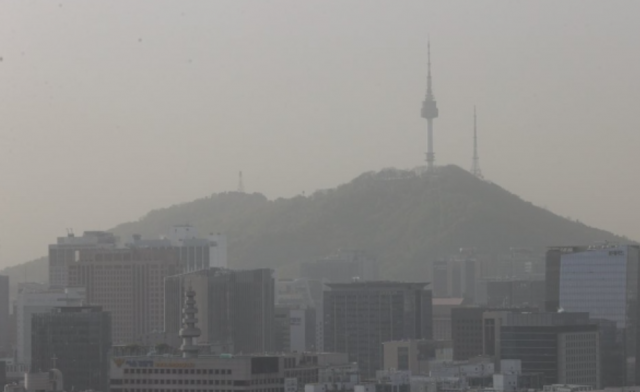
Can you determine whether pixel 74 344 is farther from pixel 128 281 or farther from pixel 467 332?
pixel 128 281

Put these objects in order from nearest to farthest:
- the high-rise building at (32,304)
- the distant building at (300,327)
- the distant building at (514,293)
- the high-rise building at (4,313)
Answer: the distant building at (300,327) < the high-rise building at (32,304) < the distant building at (514,293) < the high-rise building at (4,313)

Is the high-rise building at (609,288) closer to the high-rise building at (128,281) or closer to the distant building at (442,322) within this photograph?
the distant building at (442,322)

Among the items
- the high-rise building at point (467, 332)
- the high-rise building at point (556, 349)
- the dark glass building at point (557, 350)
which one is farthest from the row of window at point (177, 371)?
the high-rise building at point (467, 332)

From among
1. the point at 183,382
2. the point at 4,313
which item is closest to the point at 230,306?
the point at 4,313

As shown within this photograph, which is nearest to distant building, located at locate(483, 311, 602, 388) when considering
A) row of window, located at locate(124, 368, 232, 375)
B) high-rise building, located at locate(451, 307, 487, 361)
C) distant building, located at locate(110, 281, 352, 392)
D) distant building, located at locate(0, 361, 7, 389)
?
high-rise building, located at locate(451, 307, 487, 361)

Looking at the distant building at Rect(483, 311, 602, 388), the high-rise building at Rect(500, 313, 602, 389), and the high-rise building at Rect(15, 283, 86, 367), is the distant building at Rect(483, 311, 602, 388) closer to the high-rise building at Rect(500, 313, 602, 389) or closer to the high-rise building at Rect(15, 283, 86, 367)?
the high-rise building at Rect(500, 313, 602, 389)

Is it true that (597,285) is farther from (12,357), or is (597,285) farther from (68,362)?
(12,357)
